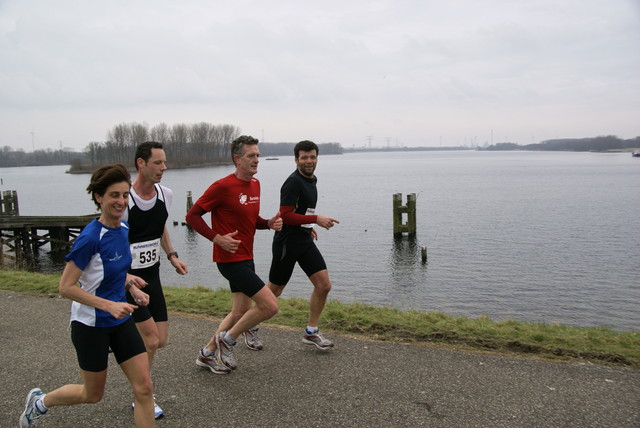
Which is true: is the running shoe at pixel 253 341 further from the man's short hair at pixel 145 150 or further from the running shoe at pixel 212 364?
the man's short hair at pixel 145 150

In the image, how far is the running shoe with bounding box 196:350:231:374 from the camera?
15.3ft

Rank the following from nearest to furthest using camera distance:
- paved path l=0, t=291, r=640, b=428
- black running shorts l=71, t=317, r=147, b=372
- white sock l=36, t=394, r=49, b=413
→ black running shorts l=71, t=317, r=147, b=372 → white sock l=36, t=394, r=49, b=413 → paved path l=0, t=291, r=640, b=428

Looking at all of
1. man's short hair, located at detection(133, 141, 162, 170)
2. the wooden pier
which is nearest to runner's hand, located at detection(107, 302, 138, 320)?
man's short hair, located at detection(133, 141, 162, 170)

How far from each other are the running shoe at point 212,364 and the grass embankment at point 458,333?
150cm

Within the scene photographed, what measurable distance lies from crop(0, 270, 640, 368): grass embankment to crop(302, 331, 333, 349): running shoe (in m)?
0.62

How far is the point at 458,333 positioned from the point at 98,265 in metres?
3.98

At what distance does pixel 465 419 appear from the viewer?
371cm

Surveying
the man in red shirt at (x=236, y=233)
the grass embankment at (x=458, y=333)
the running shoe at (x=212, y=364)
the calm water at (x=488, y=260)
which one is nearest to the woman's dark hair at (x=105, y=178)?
the man in red shirt at (x=236, y=233)

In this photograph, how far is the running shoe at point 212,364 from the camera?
4668 millimetres

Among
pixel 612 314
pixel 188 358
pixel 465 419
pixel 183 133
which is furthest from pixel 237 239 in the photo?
pixel 183 133

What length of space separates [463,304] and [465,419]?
11.3 m

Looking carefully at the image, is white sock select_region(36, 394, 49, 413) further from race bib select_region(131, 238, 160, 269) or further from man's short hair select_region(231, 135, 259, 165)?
man's short hair select_region(231, 135, 259, 165)

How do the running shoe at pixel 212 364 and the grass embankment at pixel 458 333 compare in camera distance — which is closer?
the running shoe at pixel 212 364

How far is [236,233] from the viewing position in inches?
174
